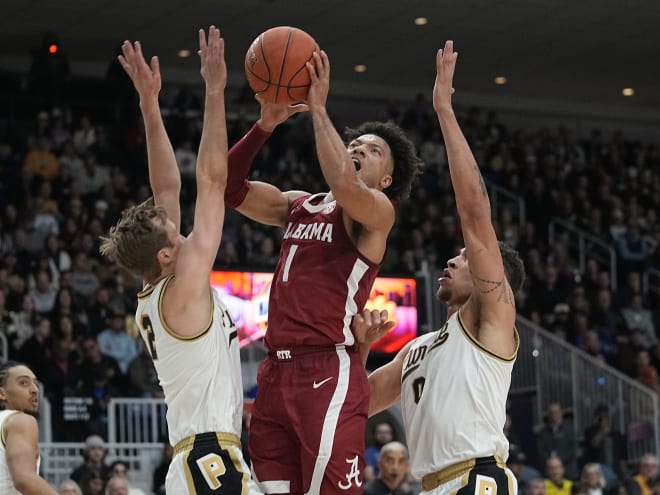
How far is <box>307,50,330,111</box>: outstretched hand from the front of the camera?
6.14 metres

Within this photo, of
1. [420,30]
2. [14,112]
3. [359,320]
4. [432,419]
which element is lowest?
[432,419]

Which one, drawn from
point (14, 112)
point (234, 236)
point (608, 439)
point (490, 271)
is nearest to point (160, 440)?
point (234, 236)

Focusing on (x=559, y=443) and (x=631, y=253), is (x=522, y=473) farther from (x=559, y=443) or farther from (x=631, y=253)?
(x=631, y=253)

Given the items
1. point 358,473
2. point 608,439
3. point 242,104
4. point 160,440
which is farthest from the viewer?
point 242,104

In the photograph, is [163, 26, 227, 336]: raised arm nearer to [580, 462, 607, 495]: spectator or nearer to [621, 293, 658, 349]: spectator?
[580, 462, 607, 495]: spectator

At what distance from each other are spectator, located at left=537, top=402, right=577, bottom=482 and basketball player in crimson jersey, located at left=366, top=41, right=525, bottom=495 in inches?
404

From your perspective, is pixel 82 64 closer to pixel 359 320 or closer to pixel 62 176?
pixel 62 176

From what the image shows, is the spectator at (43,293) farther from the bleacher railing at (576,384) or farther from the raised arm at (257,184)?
the raised arm at (257,184)

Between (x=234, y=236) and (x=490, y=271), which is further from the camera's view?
(x=234, y=236)

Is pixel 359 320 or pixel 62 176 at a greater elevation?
pixel 62 176

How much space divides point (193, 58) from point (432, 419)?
17.0 metres

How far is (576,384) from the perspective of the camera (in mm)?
18172

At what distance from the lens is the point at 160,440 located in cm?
1465

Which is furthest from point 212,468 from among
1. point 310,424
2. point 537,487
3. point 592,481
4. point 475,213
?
point 592,481
